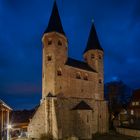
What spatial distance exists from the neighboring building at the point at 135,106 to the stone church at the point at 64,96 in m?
10.7

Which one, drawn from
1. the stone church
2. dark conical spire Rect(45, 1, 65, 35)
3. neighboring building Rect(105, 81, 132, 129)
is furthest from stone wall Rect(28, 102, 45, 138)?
neighboring building Rect(105, 81, 132, 129)

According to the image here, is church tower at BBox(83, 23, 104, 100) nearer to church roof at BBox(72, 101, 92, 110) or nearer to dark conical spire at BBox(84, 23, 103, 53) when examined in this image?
dark conical spire at BBox(84, 23, 103, 53)

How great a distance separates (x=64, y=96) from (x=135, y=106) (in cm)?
2105

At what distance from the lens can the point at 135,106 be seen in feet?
166

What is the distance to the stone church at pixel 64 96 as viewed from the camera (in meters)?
33.9

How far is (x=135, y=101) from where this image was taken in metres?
50.8

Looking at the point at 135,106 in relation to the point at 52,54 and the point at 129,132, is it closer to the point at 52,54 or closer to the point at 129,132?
the point at 129,132

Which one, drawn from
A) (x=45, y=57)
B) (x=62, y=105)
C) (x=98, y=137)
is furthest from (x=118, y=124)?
(x=45, y=57)

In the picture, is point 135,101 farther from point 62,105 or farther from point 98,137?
point 62,105

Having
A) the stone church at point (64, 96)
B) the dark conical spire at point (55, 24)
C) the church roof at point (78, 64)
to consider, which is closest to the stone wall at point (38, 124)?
the stone church at point (64, 96)

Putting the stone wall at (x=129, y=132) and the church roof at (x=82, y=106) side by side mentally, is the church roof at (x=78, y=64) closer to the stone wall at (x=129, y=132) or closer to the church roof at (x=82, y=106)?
the church roof at (x=82, y=106)

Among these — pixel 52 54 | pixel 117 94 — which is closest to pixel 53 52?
pixel 52 54

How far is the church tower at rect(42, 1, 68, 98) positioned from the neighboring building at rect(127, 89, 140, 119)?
843 inches

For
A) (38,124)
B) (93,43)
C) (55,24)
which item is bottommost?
(38,124)
